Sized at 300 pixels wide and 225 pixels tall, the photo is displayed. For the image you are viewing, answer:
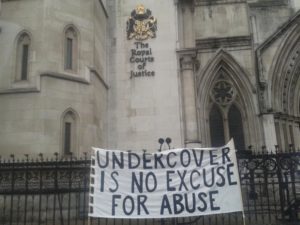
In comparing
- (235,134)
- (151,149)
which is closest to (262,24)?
(235,134)

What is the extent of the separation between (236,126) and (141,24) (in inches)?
239

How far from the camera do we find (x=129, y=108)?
637 inches

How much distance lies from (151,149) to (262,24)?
8.02 metres

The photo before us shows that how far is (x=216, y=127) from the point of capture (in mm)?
17922

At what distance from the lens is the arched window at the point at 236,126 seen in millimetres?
→ 17594

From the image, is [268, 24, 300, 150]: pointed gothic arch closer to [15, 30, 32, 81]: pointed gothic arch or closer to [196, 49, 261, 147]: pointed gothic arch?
[196, 49, 261, 147]: pointed gothic arch

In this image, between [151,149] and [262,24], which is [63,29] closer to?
[151,149]

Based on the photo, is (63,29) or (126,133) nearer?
(63,29)

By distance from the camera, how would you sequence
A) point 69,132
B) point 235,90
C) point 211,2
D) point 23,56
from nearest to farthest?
1. point 69,132
2. point 23,56
3. point 235,90
4. point 211,2

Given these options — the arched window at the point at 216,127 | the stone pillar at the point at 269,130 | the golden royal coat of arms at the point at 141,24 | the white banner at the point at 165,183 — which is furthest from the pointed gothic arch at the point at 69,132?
the stone pillar at the point at 269,130

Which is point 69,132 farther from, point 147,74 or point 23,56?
point 147,74

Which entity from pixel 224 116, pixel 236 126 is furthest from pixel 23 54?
pixel 236 126

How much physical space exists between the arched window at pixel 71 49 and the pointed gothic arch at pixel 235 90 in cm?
578

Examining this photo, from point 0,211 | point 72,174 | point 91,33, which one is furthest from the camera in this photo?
point 91,33
